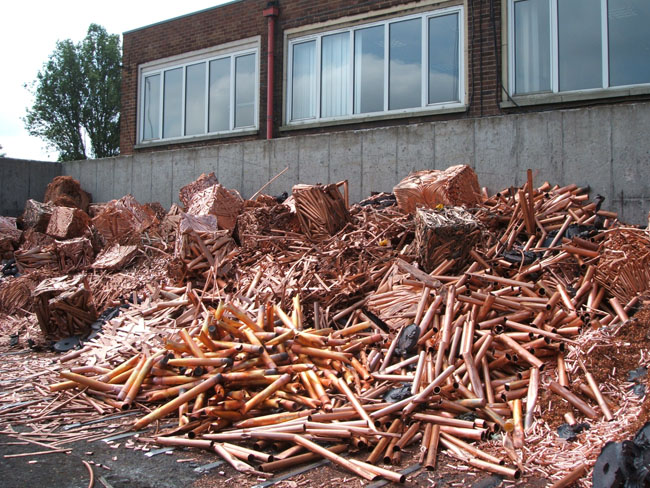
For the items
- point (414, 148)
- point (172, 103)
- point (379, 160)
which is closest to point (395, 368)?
point (414, 148)

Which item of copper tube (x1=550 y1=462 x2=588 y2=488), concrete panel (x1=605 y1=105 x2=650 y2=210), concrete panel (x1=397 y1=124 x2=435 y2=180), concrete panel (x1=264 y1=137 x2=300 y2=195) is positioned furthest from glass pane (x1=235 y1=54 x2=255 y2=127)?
copper tube (x1=550 y1=462 x2=588 y2=488)

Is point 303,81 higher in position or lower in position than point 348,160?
higher

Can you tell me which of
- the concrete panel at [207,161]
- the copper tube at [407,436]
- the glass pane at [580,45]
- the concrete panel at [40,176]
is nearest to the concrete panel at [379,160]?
the concrete panel at [207,161]

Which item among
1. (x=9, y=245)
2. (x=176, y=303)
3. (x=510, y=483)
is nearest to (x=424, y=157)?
(x=176, y=303)

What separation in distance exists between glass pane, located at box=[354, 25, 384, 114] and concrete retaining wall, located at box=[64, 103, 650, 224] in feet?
10.0

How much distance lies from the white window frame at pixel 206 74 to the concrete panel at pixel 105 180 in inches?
110

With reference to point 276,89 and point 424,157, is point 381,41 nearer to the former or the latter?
point 276,89

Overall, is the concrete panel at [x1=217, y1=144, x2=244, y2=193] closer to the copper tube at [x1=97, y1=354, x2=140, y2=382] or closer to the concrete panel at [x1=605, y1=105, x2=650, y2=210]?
the copper tube at [x1=97, y1=354, x2=140, y2=382]

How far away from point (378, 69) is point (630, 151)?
620 cm

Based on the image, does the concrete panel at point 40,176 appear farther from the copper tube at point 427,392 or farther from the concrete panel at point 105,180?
the copper tube at point 427,392

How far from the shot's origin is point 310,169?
31.5 feet

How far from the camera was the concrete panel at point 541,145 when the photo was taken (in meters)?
7.66

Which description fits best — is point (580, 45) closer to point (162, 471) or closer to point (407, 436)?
point (407, 436)

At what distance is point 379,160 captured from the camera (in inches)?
353
